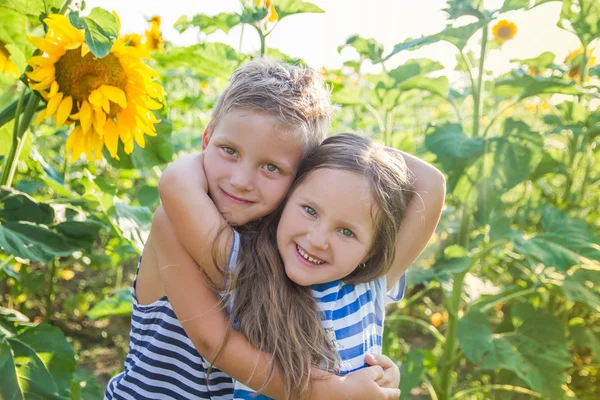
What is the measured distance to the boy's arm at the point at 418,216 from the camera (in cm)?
118

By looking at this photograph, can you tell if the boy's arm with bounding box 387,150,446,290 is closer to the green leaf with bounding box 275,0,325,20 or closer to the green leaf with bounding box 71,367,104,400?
the green leaf with bounding box 275,0,325,20

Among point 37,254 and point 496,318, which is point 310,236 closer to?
point 37,254

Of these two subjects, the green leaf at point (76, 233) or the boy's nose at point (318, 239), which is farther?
the green leaf at point (76, 233)

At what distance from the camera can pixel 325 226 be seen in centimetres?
99

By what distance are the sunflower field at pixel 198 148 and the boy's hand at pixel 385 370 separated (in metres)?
0.58

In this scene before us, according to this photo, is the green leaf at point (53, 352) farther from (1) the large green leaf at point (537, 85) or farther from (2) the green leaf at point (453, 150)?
(1) the large green leaf at point (537, 85)

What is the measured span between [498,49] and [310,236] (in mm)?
1476

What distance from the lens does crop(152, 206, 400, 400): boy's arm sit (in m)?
0.96

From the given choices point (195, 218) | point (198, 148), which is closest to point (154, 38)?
point (198, 148)

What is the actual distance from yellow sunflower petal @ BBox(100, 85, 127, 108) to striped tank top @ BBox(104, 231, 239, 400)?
1.38ft

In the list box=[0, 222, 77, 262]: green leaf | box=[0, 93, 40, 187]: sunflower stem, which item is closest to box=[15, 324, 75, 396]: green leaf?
box=[0, 222, 77, 262]: green leaf

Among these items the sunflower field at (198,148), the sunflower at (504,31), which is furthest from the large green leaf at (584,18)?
the sunflower at (504,31)

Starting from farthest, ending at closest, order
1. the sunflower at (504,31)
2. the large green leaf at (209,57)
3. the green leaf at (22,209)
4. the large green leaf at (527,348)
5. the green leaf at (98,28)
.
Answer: the sunflower at (504,31), the large green leaf at (527,348), the large green leaf at (209,57), the green leaf at (22,209), the green leaf at (98,28)

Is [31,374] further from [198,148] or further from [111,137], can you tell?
[198,148]
